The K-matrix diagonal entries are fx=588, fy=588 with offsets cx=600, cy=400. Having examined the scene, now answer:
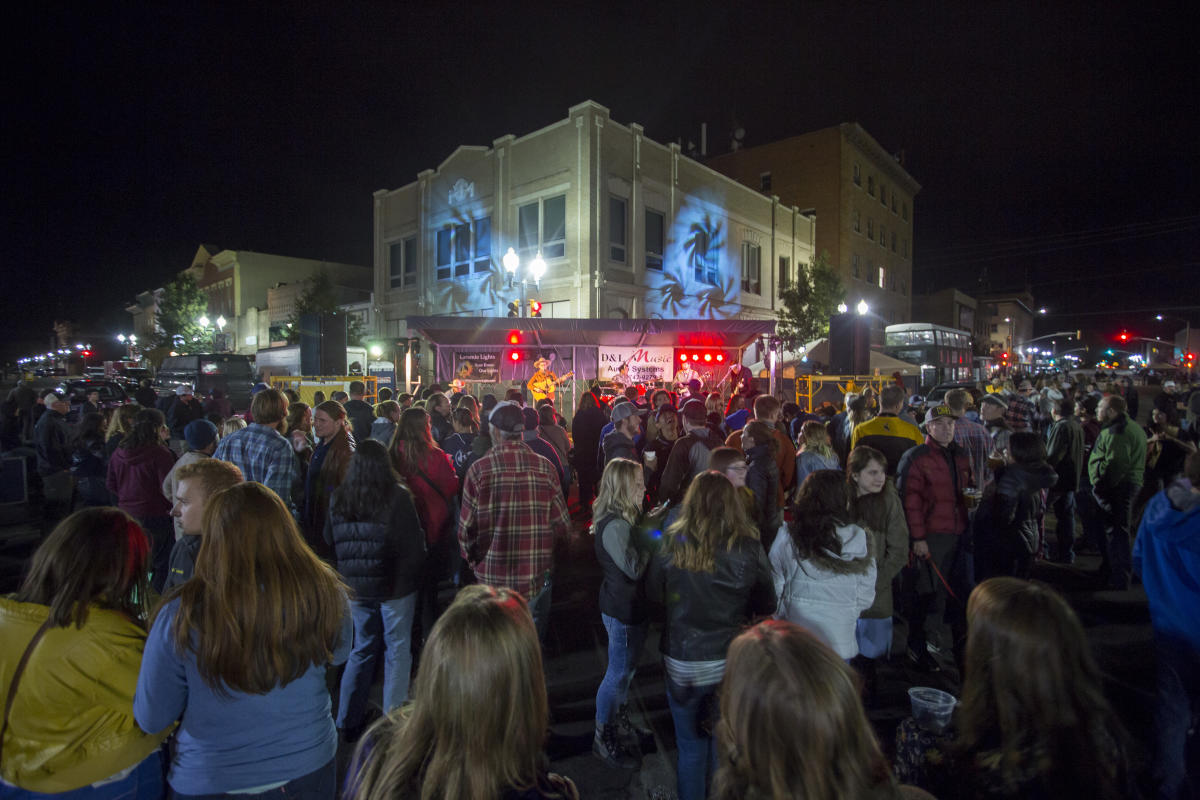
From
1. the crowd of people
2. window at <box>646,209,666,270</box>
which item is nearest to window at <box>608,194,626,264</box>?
window at <box>646,209,666,270</box>

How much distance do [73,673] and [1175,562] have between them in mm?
4775

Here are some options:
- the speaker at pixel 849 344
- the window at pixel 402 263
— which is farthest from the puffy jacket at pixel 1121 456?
the window at pixel 402 263

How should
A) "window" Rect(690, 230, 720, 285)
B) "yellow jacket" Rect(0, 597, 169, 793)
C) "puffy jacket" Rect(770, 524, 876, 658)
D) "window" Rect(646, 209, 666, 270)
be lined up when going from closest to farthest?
"yellow jacket" Rect(0, 597, 169, 793) → "puffy jacket" Rect(770, 524, 876, 658) → "window" Rect(646, 209, 666, 270) → "window" Rect(690, 230, 720, 285)

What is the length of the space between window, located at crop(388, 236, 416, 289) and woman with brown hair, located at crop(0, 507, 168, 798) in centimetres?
2806

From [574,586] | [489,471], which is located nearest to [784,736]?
[489,471]

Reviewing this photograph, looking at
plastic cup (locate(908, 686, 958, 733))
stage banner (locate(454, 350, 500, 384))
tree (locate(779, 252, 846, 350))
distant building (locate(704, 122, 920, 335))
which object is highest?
distant building (locate(704, 122, 920, 335))

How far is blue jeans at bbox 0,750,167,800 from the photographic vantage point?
189 cm

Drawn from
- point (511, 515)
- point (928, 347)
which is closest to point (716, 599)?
point (511, 515)

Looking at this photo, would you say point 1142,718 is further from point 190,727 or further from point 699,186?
point 699,186

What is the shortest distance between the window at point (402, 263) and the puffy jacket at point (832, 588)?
91.2 feet

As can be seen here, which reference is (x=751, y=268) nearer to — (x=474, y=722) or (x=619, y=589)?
(x=619, y=589)

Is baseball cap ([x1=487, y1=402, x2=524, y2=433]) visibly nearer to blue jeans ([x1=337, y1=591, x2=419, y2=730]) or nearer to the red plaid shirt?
the red plaid shirt

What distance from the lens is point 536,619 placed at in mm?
4176

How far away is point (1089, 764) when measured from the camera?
1.66 meters
